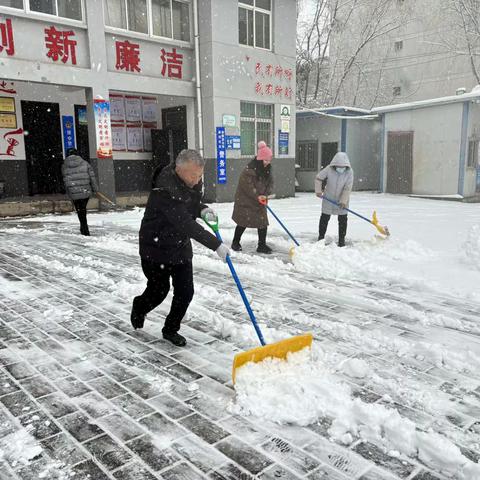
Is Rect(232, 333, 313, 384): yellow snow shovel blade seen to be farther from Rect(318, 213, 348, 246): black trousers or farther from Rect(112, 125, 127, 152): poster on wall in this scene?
Rect(112, 125, 127, 152): poster on wall

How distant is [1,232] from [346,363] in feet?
26.4

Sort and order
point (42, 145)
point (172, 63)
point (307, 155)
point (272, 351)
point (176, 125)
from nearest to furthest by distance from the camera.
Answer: point (272, 351) → point (42, 145) → point (172, 63) → point (176, 125) → point (307, 155)

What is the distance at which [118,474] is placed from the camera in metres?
2.12

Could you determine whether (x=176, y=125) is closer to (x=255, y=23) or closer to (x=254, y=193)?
(x=255, y=23)

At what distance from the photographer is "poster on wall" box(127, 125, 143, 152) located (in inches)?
553

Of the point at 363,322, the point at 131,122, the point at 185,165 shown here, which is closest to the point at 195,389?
the point at 185,165

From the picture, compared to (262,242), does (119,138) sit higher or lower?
higher

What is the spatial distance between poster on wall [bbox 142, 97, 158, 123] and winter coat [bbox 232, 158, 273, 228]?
8.64 m

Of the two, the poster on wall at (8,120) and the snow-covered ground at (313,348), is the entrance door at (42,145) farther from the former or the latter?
the snow-covered ground at (313,348)

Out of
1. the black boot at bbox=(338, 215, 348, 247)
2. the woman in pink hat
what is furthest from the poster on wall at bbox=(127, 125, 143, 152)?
the black boot at bbox=(338, 215, 348, 247)

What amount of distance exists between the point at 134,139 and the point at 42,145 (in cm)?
279

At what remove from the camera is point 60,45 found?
10.6m

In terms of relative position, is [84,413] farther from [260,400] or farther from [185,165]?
[185,165]

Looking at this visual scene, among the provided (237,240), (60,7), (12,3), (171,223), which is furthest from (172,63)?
(171,223)
